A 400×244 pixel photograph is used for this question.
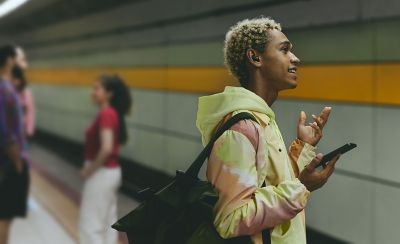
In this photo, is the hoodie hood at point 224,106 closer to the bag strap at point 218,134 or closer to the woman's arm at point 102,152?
the bag strap at point 218,134

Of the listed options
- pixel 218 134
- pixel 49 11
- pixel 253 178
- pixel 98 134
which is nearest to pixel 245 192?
pixel 253 178

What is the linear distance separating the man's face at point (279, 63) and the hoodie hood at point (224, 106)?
2.8 inches

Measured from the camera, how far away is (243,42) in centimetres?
149

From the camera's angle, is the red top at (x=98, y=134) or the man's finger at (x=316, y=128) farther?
the red top at (x=98, y=134)

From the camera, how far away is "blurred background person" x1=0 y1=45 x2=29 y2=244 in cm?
367

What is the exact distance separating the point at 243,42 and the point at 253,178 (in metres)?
0.34

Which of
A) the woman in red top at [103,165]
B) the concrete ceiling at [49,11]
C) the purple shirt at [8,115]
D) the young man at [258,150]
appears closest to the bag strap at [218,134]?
the young man at [258,150]

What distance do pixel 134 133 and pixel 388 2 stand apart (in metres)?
5.17

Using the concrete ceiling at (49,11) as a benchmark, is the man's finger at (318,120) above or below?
below

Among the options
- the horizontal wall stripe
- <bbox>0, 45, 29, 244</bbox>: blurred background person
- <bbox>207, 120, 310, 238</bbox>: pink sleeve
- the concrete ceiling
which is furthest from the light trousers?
the concrete ceiling

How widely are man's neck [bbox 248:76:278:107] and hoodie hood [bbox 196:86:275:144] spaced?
0.07 feet

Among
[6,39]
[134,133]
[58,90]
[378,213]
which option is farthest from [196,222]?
[6,39]

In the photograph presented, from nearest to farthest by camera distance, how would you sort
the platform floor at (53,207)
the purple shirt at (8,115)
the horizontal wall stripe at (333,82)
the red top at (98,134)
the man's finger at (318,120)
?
1. the man's finger at (318,120)
2. the horizontal wall stripe at (333,82)
3. the purple shirt at (8,115)
4. the red top at (98,134)
5. the platform floor at (53,207)

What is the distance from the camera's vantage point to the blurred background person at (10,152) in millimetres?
3672
